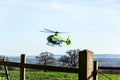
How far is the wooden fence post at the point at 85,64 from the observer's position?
794 cm

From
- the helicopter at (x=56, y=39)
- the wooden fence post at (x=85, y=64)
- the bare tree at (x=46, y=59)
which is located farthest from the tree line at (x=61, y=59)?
the wooden fence post at (x=85, y=64)

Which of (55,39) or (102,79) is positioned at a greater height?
(55,39)

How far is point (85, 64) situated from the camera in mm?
7965

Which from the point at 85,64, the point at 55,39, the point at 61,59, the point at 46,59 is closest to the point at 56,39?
the point at 55,39

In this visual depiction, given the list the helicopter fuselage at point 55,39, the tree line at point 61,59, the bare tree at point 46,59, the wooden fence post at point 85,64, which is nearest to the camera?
the wooden fence post at point 85,64

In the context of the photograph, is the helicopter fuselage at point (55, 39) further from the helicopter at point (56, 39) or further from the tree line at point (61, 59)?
the tree line at point (61, 59)

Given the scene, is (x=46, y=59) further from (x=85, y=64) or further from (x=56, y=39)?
(x=85, y=64)

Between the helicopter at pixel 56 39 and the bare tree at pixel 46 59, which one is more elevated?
the helicopter at pixel 56 39

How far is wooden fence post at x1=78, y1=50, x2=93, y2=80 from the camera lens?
313 inches

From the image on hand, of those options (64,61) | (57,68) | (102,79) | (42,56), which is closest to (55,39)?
(57,68)

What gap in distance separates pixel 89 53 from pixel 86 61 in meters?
0.16

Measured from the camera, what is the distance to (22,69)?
36.0 feet

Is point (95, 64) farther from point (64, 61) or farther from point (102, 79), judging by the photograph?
point (64, 61)

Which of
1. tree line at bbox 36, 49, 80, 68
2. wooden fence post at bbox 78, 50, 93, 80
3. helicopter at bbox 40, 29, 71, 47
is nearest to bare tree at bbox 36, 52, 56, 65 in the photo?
tree line at bbox 36, 49, 80, 68
